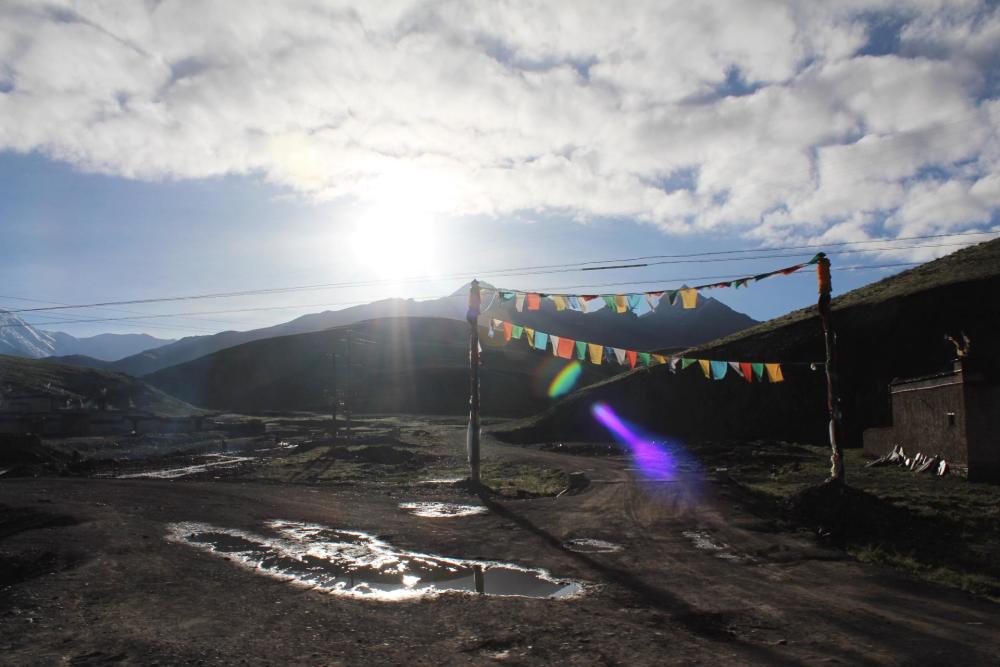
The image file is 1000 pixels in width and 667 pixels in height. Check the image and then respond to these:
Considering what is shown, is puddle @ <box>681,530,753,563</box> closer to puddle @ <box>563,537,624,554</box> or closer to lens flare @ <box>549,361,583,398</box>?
puddle @ <box>563,537,624,554</box>

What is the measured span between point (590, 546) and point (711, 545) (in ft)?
8.15

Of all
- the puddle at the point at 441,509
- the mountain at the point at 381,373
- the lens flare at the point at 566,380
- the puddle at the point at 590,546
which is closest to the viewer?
the puddle at the point at 590,546

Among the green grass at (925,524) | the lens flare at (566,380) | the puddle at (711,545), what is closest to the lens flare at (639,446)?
the green grass at (925,524)

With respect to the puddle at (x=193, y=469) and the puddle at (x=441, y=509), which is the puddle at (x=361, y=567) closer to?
the puddle at (x=441, y=509)

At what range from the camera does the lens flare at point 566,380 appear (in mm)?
115125

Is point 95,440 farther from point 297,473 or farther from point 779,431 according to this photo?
point 779,431

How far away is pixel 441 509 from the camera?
1861 centimetres

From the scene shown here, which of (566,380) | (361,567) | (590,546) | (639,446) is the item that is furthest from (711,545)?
(566,380)

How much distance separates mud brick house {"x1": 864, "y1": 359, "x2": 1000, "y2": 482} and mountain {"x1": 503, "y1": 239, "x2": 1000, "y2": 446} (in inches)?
764

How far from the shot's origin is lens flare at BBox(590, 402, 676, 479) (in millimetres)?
29987

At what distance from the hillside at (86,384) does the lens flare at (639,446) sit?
70.6 m

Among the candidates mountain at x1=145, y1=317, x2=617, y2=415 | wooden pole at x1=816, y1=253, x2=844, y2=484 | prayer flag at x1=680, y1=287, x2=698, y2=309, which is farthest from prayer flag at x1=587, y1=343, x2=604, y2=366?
mountain at x1=145, y1=317, x2=617, y2=415

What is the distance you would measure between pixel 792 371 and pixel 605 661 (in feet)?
161

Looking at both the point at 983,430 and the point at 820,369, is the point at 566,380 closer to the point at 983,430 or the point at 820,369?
the point at 820,369
